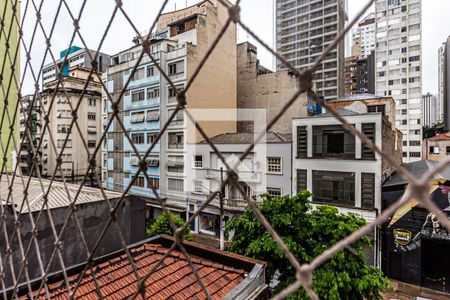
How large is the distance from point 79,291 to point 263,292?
4.76ft

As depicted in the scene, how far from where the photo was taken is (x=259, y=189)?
859 centimetres

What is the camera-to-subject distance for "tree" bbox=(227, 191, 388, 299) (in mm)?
3527

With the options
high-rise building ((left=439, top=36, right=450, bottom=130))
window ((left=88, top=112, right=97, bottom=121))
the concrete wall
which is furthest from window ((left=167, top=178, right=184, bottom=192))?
high-rise building ((left=439, top=36, right=450, bottom=130))

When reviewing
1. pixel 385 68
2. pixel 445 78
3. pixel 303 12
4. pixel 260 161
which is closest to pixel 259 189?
pixel 260 161

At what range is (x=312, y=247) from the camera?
4.02 m

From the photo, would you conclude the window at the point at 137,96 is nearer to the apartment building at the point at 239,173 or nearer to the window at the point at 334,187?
the apartment building at the point at 239,173

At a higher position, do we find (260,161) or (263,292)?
(260,161)

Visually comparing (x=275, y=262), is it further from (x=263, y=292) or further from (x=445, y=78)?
(x=445, y=78)

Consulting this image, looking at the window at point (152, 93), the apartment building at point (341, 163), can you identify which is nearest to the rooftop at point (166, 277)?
the apartment building at point (341, 163)

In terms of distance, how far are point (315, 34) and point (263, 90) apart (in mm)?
9772

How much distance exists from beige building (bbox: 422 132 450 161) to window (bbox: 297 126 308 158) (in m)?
8.00

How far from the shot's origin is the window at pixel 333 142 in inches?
280

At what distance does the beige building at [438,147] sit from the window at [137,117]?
12109 mm

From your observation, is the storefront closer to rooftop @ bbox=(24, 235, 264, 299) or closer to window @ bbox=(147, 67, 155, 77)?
rooftop @ bbox=(24, 235, 264, 299)
